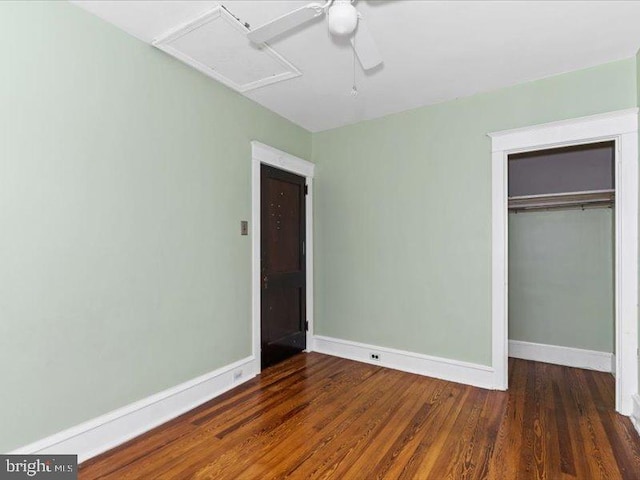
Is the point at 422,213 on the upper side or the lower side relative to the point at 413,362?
upper

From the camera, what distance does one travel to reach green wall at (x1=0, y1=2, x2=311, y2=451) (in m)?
1.79

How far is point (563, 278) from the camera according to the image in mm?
3580

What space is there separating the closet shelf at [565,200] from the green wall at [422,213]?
2.84 ft

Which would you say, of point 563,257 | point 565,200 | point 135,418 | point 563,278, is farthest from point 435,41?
point 135,418

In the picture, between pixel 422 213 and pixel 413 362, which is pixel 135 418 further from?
pixel 422 213

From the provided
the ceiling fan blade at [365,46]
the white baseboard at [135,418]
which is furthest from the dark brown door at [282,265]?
the ceiling fan blade at [365,46]

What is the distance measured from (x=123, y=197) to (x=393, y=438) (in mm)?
2417

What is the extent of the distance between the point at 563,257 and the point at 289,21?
3.59 metres

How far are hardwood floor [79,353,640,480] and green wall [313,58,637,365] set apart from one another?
61 cm

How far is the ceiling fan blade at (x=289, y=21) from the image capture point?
1533 mm

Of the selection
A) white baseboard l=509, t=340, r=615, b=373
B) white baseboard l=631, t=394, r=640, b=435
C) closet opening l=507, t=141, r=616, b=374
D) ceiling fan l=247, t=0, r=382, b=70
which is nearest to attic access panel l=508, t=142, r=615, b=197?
closet opening l=507, t=141, r=616, b=374

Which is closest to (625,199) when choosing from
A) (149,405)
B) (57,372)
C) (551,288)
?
(551,288)

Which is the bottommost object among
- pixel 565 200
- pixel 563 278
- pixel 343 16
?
pixel 563 278

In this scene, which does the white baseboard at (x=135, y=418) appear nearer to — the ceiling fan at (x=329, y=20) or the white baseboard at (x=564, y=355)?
the ceiling fan at (x=329, y=20)
